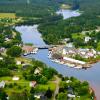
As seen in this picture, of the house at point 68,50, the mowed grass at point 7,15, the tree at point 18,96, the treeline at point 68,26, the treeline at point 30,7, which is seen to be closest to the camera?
the tree at point 18,96

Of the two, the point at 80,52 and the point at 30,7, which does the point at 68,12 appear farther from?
the point at 80,52

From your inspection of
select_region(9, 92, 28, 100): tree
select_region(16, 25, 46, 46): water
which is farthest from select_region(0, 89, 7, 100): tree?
select_region(16, 25, 46, 46): water

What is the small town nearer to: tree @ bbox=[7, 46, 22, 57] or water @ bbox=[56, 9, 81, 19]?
tree @ bbox=[7, 46, 22, 57]

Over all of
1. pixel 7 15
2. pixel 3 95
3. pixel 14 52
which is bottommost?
pixel 7 15

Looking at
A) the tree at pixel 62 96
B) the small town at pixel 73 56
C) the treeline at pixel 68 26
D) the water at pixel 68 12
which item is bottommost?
the water at pixel 68 12

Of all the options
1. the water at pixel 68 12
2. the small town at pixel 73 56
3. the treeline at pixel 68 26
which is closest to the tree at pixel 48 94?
the small town at pixel 73 56

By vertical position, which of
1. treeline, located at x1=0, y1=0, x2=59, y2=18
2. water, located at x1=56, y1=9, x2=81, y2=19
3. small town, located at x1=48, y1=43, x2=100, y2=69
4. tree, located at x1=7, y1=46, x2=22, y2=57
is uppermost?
tree, located at x1=7, y1=46, x2=22, y2=57

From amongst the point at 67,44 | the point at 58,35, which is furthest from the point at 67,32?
the point at 67,44

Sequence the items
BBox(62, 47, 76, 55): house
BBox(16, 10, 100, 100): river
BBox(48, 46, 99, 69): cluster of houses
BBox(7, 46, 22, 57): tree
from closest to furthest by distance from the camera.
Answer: BBox(16, 10, 100, 100): river, BBox(48, 46, 99, 69): cluster of houses, BBox(7, 46, 22, 57): tree, BBox(62, 47, 76, 55): house

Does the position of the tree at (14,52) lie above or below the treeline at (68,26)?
above

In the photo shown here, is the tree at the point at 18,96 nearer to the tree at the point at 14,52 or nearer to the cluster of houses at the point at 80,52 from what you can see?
the tree at the point at 14,52

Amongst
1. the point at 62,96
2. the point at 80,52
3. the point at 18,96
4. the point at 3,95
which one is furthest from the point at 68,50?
the point at 18,96
